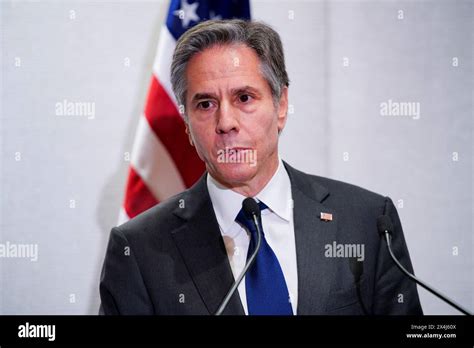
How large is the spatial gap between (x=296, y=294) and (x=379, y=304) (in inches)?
8.6

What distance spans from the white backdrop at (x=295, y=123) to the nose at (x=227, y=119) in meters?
0.53

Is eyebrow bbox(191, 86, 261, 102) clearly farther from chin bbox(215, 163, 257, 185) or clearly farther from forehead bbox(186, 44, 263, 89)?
chin bbox(215, 163, 257, 185)

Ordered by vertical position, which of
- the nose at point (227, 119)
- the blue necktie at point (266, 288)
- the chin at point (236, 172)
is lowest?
the blue necktie at point (266, 288)

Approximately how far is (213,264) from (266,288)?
0.46 feet

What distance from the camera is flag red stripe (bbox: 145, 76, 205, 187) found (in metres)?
1.89

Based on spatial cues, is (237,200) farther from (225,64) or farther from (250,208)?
(225,64)

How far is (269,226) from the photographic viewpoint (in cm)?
143

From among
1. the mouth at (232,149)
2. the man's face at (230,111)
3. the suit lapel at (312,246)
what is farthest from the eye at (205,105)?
the suit lapel at (312,246)

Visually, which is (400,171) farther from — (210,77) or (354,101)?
(210,77)

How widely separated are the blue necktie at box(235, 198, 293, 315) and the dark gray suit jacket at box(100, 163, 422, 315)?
0.04 meters

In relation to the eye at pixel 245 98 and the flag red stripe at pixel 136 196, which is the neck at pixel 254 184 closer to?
the eye at pixel 245 98

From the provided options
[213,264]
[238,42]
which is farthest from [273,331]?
[238,42]

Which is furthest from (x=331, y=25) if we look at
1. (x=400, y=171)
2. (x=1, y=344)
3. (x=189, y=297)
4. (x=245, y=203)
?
(x=1, y=344)

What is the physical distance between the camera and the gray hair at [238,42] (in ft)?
4.70
